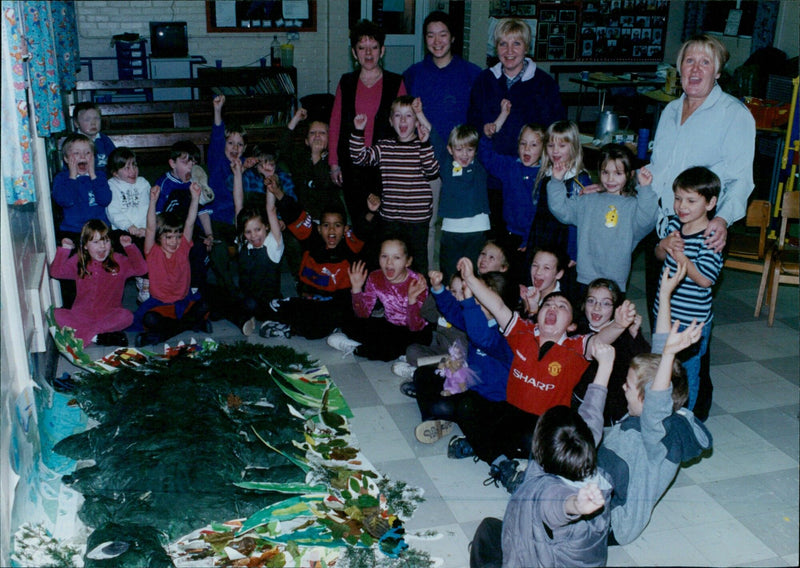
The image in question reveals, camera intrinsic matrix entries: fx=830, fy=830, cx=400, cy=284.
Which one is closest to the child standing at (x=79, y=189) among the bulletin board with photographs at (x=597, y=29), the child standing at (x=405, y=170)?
the child standing at (x=405, y=170)

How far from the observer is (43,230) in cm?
468

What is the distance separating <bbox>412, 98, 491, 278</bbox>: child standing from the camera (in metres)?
4.65

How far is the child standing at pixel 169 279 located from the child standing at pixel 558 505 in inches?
107

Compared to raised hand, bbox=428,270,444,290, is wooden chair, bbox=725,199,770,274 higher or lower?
lower

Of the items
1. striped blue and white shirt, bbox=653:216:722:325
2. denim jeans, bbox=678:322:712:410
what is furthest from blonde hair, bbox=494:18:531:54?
denim jeans, bbox=678:322:712:410

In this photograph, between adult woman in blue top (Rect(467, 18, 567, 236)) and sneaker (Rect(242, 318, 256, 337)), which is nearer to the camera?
adult woman in blue top (Rect(467, 18, 567, 236))

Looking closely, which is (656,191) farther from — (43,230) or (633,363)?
(43,230)

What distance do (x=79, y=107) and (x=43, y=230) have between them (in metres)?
1.05

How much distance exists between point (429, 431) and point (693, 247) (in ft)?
4.70

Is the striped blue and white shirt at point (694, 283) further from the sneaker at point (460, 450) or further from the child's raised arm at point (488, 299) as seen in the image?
the sneaker at point (460, 450)

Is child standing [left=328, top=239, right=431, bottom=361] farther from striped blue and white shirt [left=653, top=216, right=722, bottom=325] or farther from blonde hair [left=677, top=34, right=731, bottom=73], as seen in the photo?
blonde hair [left=677, top=34, right=731, bottom=73]

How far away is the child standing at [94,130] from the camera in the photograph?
523 cm

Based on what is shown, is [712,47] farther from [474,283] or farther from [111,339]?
[111,339]

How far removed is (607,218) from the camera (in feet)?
13.2
